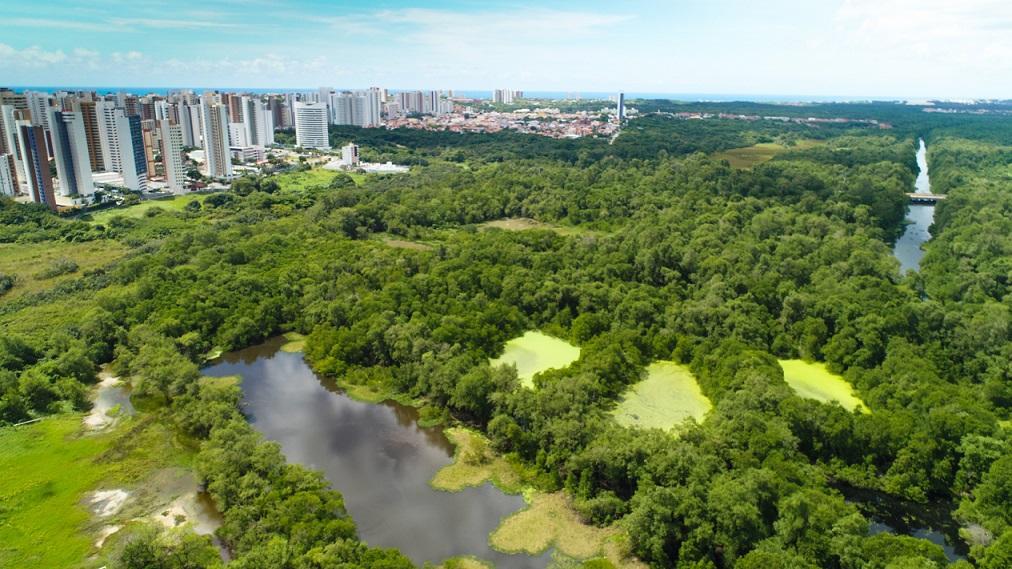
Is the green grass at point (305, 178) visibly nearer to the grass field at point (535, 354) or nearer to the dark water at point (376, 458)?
the dark water at point (376, 458)

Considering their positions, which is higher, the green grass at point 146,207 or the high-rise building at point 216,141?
the high-rise building at point 216,141

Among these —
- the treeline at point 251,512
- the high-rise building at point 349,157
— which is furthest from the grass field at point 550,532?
the high-rise building at point 349,157

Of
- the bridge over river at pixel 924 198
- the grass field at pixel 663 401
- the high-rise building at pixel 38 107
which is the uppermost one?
the high-rise building at pixel 38 107

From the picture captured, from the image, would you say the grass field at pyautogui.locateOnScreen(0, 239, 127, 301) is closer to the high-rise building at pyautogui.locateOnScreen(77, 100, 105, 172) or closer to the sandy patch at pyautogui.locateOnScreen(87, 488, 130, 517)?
the high-rise building at pyautogui.locateOnScreen(77, 100, 105, 172)

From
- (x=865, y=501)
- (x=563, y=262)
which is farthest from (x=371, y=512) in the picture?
(x=563, y=262)

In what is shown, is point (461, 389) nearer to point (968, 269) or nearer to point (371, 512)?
point (371, 512)

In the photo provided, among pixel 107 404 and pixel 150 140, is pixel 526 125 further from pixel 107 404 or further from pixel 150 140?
pixel 107 404

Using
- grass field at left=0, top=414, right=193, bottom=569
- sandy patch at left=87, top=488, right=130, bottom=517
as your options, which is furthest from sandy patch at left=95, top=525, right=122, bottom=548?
sandy patch at left=87, top=488, right=130, bottom=517

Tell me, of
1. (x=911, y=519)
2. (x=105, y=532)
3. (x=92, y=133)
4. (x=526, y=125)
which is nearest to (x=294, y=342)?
(x=105, y=532)
